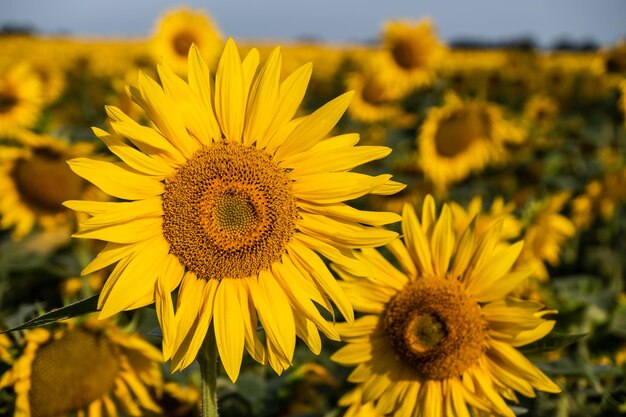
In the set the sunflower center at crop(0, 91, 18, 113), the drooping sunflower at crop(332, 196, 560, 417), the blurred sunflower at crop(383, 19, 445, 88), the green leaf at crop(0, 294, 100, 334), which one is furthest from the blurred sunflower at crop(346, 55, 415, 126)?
the green leaf at crop(0, 294, 100, 334)

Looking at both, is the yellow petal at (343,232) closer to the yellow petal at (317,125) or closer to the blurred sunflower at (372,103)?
the yellow petal at (317,125)

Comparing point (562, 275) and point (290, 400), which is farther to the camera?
point (562, 275)

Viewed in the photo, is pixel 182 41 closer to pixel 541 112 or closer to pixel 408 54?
pixel 408 54

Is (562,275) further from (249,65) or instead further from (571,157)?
(249,65)

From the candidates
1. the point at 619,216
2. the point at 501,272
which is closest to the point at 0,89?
the point at 501,272

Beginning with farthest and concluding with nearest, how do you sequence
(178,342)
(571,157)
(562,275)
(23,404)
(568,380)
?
(571,157), (562,275), (568,380), (23,404), (178,342)

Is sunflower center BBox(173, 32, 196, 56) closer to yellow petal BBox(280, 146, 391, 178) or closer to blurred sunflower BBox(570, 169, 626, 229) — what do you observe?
blurred sunflower BBox(570, 169, 626, 229)
